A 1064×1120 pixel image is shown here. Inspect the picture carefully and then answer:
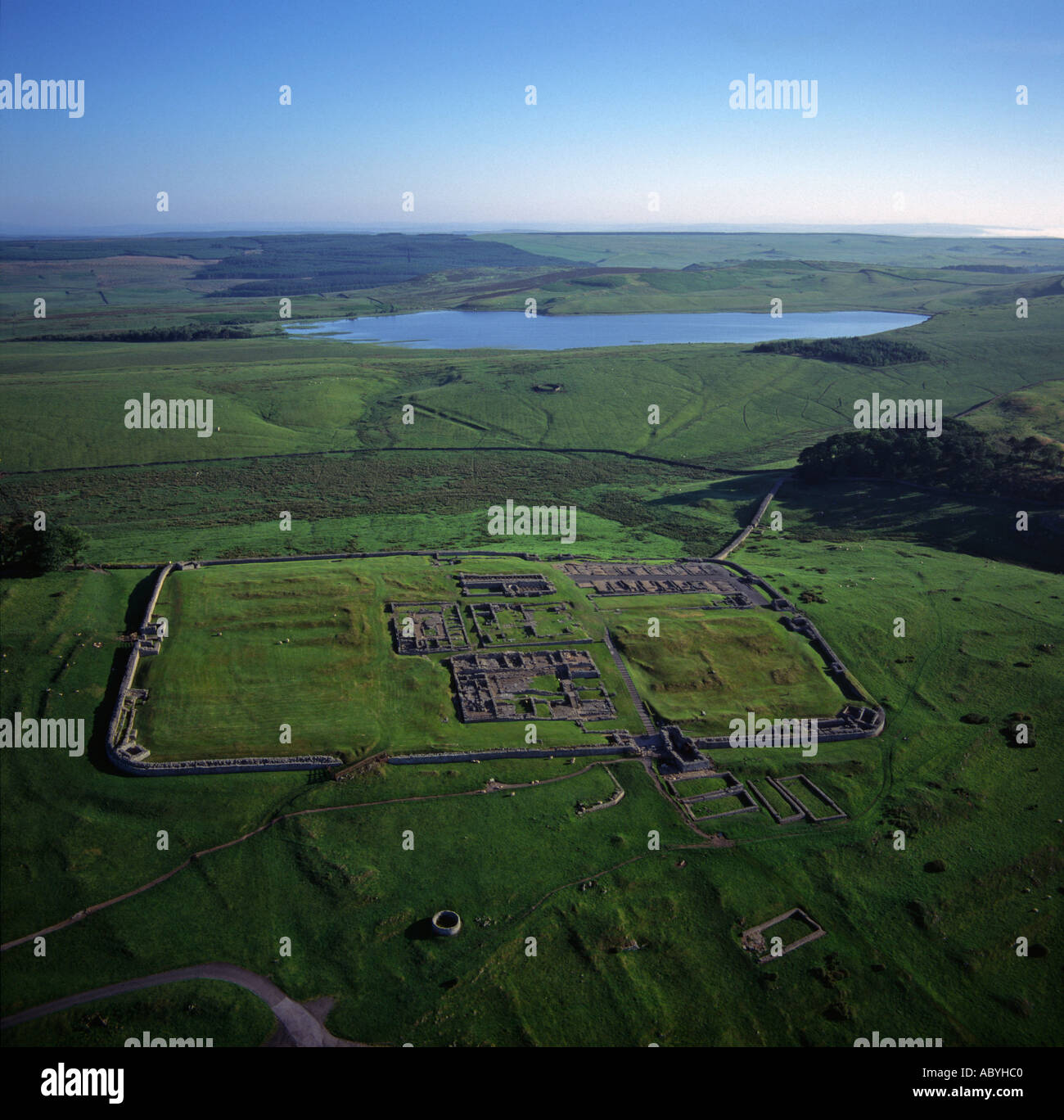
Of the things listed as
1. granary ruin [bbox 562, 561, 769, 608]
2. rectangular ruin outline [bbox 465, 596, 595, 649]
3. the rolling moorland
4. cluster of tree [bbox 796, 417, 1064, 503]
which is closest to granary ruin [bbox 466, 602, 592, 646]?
rectangular ruin outline [bbox 465, 596, 595, 649]

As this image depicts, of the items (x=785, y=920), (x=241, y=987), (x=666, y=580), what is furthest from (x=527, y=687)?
(x=241, y=987)

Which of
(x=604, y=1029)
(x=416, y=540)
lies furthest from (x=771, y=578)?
(x=604, y=1029)

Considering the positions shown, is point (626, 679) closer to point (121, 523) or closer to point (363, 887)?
point (363, 887)

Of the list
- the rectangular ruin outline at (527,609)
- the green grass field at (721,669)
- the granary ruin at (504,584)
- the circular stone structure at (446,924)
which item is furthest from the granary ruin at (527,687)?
the circular stone structure at (446,924)

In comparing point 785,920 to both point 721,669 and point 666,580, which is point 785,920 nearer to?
point 721,669

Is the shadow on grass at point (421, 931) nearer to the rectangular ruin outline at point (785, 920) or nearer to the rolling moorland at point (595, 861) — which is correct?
the rolling moorland at point (595, 861)

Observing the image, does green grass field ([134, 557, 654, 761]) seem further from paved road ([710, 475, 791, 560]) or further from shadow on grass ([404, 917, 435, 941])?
paved road ([710, 475, 791, 560])

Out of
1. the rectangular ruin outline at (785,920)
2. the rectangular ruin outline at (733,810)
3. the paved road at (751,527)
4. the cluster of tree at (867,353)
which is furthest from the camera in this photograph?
the cluster of tree at (867,353)
